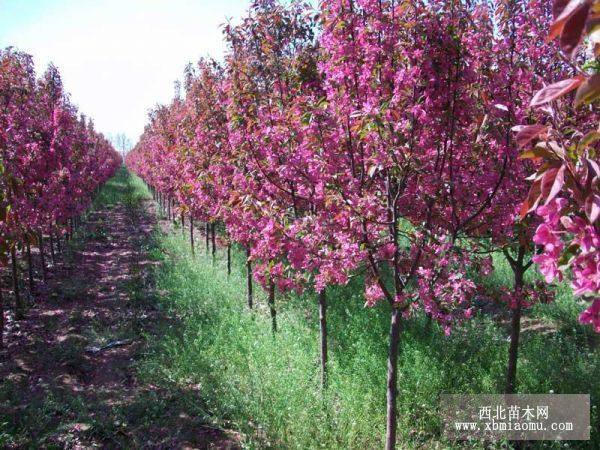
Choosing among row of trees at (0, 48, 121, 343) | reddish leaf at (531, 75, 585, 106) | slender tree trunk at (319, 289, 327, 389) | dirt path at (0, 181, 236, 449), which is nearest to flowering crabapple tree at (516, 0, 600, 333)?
reddish leaf at (531, 75, 585, 106)

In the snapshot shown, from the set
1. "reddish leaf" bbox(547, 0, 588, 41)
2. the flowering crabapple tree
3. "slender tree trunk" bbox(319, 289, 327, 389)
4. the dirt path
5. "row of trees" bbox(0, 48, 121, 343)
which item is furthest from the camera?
"row of trees" bbox(0, 48, 121, 343)

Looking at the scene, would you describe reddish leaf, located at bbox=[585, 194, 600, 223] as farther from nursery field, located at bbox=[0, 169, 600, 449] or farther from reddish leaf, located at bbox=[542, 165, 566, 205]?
nursery field, located at bbox=[0, 169, 600, 449]

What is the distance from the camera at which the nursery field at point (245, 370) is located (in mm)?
4710

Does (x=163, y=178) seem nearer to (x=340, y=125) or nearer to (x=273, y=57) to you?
(x=273, y=57)

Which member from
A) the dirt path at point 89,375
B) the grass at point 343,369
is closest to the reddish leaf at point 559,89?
the grass at point 343,369

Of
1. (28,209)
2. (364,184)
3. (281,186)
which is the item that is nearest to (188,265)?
(28,209)

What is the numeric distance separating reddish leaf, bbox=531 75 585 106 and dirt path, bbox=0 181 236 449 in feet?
15.4

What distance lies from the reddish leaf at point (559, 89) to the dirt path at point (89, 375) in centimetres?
470

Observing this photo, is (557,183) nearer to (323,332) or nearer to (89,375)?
(323,332)

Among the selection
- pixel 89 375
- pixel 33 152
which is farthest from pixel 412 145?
pixel 33 152

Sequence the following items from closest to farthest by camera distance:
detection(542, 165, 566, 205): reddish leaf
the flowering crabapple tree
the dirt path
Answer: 1. the flowering crabapple tree
2. detection(542, 165, 566, 205): reddish leaf
3. the dirt path

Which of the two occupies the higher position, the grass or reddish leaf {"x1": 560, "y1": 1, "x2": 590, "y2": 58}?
reddish leaf {"x1": 560, "y1": 1, "x2": 590, "y2": 58}

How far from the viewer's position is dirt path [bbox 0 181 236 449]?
487 cm

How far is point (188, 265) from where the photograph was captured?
11.3m
